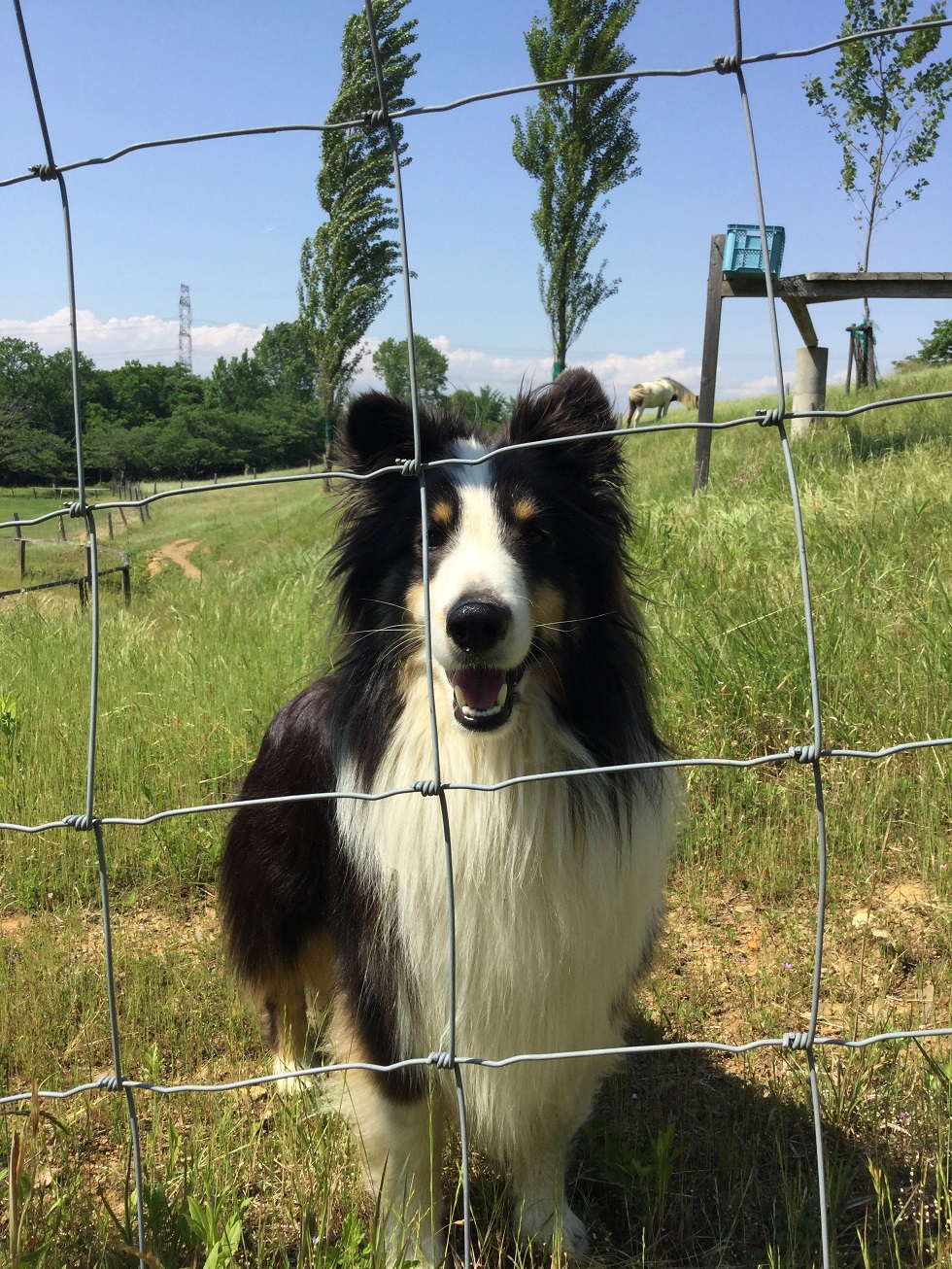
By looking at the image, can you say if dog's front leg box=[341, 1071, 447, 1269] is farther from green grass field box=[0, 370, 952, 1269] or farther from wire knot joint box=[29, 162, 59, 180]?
wire knot joint box=[29, 162, 59, 180]

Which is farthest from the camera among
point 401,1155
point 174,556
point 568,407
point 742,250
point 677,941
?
point 174,556

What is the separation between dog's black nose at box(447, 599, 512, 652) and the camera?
1864 millimetres

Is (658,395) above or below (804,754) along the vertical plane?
above

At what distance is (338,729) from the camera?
90.6 inches

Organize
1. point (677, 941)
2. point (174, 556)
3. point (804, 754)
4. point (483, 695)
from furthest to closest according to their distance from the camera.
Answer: point (174, 556) < point (677, 941) < point (483, 695) < point (804, 754)

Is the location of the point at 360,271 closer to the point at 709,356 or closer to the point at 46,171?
the point at 46,171

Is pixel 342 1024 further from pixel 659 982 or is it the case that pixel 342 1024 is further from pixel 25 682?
pixel 25 682

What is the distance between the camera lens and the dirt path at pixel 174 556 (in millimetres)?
19391

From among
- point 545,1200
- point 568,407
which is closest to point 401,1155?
point 545,1200

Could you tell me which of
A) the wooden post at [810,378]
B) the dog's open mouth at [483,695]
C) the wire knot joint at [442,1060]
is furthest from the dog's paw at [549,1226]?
the wooden post at [810,378]

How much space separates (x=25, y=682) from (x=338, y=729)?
3155 millimetres

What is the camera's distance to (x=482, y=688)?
6.60 ft

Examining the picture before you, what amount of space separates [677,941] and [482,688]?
152 cm

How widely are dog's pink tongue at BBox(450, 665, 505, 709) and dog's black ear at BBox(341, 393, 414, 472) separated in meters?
0.60
